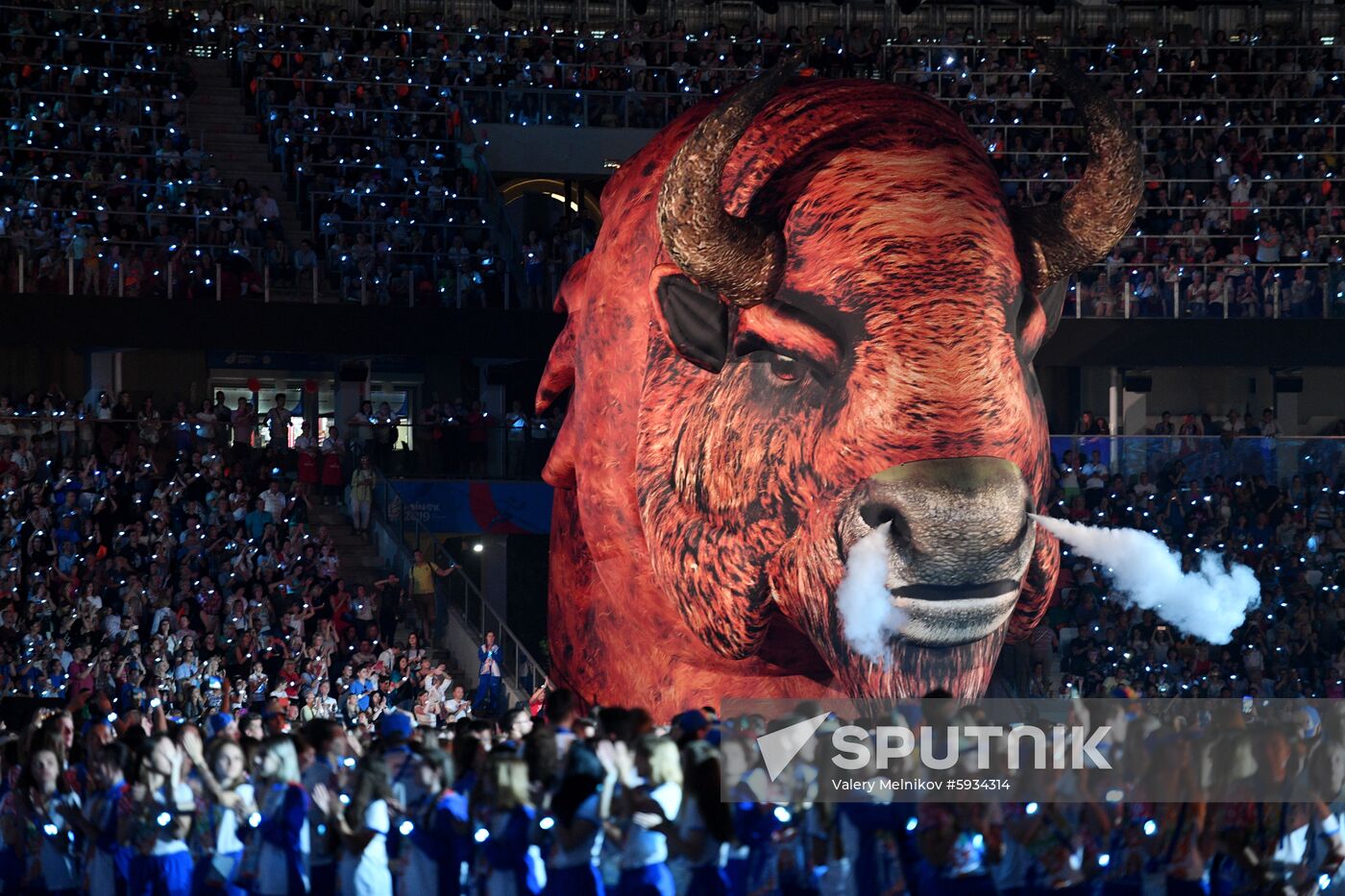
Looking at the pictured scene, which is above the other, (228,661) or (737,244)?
(737,244)

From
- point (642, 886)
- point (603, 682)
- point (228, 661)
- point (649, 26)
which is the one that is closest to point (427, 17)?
point (649, 26)

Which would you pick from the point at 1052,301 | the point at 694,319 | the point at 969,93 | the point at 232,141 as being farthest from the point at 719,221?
the point at 969,93

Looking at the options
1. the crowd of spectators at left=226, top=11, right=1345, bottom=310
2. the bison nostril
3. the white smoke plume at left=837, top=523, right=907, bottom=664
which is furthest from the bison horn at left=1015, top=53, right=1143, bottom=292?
the crowd of spectators at left=226, top=11, right=1345, bottom=310

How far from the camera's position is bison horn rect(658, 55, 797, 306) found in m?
7.41

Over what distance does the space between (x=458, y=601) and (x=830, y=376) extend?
36.0 ft

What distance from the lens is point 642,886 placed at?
777 cm

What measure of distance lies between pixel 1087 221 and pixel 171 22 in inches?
789

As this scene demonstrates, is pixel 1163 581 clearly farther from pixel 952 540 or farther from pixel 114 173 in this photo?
pixel 114 173

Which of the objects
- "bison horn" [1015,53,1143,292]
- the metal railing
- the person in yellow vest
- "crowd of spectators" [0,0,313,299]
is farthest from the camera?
"crowd of spectators" [0,0,313,299]

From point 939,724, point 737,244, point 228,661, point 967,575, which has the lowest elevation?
point 228,661

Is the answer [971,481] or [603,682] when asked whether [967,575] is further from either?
[603,682]

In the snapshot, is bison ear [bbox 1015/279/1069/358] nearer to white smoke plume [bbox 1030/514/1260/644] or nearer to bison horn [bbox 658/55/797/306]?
white smoke plume [bbox 1030/514/1260/644]

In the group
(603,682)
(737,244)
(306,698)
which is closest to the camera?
(737,244)

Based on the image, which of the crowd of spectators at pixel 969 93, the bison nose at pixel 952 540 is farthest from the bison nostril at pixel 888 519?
the crowd of spectators at pixel 969 93
